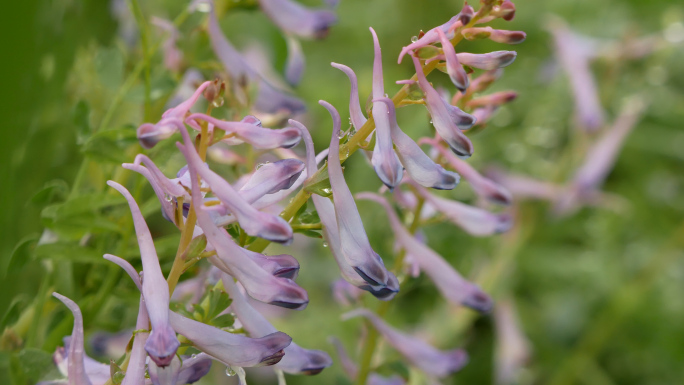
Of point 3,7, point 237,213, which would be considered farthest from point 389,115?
point 3,7

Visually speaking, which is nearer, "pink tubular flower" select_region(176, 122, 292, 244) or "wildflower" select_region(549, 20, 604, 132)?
"pink tubular flower" select_region(176, 122, 292, 244)

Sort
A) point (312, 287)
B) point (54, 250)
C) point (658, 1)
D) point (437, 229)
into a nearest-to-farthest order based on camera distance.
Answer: point (54, 250) → point (437, 229) → point (312, 287) → point (658, 1)

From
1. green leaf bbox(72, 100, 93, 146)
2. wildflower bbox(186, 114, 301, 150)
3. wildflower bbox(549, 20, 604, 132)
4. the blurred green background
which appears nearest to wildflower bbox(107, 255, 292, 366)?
wildflower bbox(186, 114, 301, 150)

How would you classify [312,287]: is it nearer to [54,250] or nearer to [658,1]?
[54,250]

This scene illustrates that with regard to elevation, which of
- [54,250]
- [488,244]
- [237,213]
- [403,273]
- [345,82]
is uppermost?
[237,213]

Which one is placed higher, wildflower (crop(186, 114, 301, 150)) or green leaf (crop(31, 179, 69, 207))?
wildflower (crop(186, 114, 301, 150))

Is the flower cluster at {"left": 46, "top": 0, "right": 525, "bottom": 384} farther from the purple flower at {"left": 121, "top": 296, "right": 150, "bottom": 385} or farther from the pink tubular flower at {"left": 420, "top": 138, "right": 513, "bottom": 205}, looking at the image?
the pink tubular flower at {"left": 420, "top": 138, "right": 513, "bottom": 205}

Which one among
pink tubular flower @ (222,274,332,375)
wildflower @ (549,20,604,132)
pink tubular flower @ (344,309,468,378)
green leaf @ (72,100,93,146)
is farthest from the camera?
wildflower @ (549,20,604,132)
